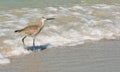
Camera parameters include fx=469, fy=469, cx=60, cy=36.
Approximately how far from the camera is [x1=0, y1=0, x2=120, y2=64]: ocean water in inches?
388

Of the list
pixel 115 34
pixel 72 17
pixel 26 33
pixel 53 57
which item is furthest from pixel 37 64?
pixel 72 17

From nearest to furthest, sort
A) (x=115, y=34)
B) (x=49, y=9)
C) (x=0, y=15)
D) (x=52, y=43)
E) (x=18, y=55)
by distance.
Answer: (x=18, y=55) < (x=52, y=43) < (x=115, y=34) < (x=0, y=15) < (x=49, y=9)

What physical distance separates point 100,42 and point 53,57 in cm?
175

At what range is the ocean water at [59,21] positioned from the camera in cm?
985

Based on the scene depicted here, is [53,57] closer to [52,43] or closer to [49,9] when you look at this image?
[52,43]

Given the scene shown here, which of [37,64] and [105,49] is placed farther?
[105,49]

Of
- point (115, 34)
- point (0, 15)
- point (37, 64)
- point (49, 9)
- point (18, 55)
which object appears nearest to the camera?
point (37, 64)

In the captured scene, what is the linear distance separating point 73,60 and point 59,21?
316cm

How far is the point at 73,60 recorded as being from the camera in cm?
849

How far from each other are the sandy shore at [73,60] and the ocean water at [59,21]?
1.05 ft

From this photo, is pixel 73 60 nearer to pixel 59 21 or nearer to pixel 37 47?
pixel 37 47

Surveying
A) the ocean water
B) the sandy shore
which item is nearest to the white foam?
the ocean water

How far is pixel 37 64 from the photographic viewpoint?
8297mm

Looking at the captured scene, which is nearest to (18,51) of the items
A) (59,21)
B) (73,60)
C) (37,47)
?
(37,47)
